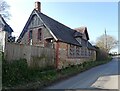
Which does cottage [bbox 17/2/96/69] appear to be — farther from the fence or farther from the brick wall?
the fence

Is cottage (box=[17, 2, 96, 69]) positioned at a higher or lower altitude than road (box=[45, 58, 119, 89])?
higher

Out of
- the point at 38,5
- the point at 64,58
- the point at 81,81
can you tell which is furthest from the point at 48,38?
the point at 81,81

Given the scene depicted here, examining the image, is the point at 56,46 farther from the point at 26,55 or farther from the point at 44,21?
the point at 26,55

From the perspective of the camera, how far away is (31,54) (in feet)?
63.9

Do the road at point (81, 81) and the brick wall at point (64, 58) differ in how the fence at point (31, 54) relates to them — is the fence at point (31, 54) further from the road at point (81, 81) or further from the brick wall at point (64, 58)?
the road at point (81, 81)

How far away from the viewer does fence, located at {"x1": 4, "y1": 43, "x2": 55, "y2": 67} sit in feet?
52.2

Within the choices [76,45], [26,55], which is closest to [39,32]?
[76,45]

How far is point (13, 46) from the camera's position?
1639cm

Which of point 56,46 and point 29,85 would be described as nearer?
point 29,85

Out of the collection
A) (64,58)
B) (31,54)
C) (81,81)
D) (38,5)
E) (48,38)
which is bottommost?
(81,81)

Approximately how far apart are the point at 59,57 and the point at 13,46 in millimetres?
10550

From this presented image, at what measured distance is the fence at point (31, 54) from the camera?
15.9 metres

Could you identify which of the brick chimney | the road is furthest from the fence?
the brick chimney

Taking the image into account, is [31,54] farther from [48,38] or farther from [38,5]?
[38,5]
